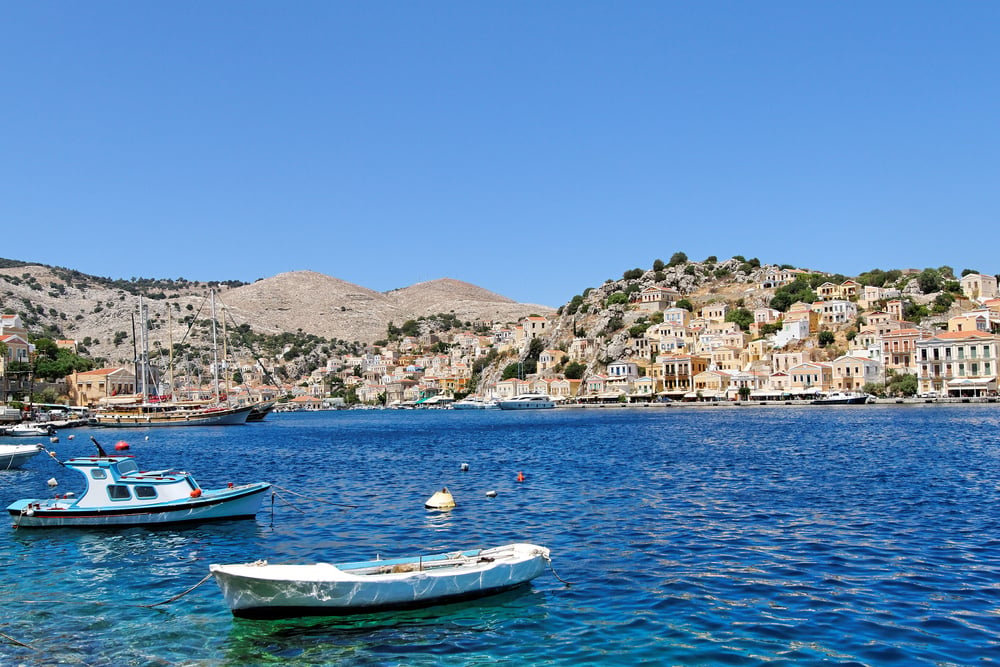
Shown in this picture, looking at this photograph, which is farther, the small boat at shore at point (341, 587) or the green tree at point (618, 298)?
the green tree at point (618, 298)

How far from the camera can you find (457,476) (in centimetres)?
3388

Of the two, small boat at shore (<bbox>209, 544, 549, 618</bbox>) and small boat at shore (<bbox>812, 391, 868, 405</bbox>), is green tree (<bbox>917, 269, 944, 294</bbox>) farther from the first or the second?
small boat at shore (<bbox>209, 544, 549, 618</bbox>)

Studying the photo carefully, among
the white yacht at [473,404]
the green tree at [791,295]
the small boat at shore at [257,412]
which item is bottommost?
the white yacht at [473,404]

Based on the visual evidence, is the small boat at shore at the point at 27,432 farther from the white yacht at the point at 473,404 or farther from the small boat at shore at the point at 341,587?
the white yacht at the point at 473,404

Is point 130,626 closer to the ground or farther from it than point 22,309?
closer to the ground

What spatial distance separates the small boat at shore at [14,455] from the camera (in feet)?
131

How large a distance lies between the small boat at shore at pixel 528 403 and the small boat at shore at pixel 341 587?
5159 inches

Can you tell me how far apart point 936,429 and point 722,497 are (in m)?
37.7

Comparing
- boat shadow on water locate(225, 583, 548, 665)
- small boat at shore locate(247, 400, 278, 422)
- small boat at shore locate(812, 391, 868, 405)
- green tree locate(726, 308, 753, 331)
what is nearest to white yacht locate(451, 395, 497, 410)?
green tree locate(726, 308, 753, 331)

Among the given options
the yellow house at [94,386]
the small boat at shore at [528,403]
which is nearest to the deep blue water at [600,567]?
the yellow house at [94,386]

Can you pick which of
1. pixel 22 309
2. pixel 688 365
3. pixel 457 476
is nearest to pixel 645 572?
pixel 457 476

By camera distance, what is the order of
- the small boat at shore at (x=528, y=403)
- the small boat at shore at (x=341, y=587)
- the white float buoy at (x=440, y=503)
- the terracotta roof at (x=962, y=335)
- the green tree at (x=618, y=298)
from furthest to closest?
the green tree at (x=618, y=298)
the small boat at shore at (x=528, y=403)
the terracotta roof at (x=962, y=335)
the white float buoy at (x=440, y=503)
the small boat at shore at (x=341, y=587)

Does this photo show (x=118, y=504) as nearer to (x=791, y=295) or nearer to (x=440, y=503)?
(x=440, y=503)

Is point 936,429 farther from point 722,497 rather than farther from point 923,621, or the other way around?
point 923,621
